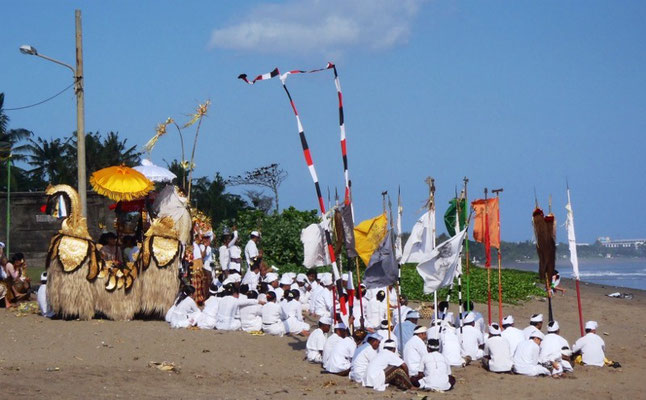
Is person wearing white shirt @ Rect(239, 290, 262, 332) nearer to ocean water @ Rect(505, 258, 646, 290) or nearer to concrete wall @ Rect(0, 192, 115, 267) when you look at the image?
concrete wall @ Rect(0, 192, 115, 267)

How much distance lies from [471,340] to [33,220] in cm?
2183

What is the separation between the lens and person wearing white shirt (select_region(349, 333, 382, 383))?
609 inches

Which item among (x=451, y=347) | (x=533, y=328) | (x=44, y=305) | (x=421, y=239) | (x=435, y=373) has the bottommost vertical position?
(x=435, y=373)

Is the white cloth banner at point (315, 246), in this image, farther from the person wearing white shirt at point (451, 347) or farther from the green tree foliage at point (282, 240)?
the green tree foliage at point (282, 240)

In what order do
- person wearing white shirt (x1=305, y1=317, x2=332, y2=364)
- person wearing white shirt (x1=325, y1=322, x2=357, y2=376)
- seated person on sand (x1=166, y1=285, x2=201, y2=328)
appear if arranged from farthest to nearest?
seated person on sand (x1=166, y1=285, x2=201, y2=328) < person wearing white shirt (x1=305, y1=317, x2=332, y2=364) < person wearing white shirt (x1=325, y1=322, x2=357, y2=376)

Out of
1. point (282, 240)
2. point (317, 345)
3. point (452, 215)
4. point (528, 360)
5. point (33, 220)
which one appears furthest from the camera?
point (33, 220)

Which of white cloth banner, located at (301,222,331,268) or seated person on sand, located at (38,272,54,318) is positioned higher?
white cloth banner, located at (301,222,331,268)

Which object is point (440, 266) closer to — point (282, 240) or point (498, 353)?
point (498, 353)

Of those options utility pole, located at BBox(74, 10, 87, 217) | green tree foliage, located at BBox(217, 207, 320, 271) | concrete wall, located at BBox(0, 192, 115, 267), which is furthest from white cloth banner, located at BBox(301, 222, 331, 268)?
concrete wall, located at BBox(0, 192, 115, 267)

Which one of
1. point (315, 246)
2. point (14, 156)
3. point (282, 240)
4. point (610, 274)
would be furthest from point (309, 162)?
point (610, 274)

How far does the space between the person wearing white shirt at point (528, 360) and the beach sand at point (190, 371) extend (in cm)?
27

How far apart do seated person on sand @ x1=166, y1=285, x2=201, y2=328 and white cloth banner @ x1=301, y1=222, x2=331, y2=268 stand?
9.99 feet

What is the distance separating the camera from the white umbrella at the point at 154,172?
2064cm

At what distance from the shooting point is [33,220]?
35000 millimetres
